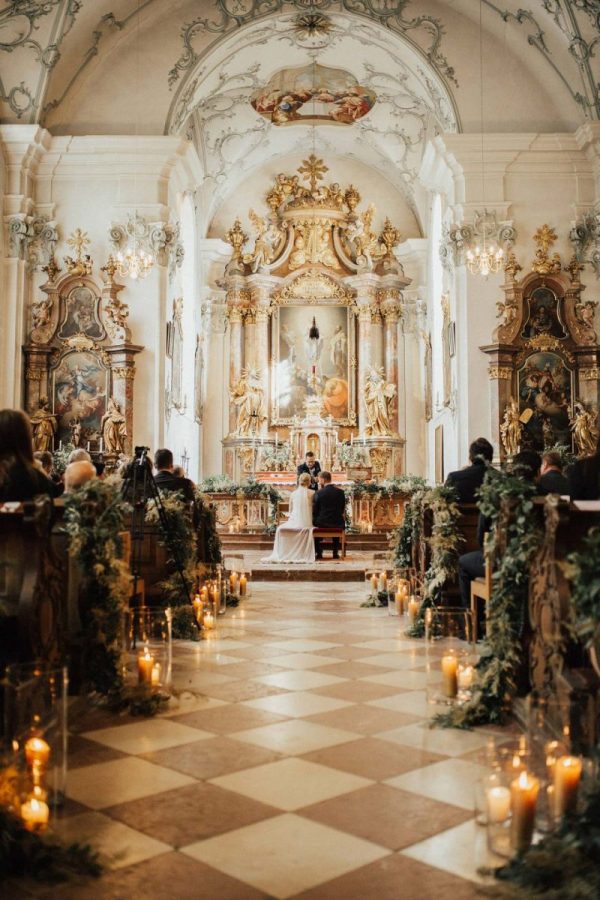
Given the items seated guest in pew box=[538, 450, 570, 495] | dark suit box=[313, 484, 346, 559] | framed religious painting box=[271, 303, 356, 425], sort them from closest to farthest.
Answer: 1. seated guest in pew box=[538, 450, 570, 495]
2. dark suit box=[313, 484, 346, 559]
3. framed religious painting box=[271, 303, 356, 425]

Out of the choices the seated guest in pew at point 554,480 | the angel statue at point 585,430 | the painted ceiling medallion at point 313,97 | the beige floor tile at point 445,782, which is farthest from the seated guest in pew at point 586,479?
the painted ceiling medallion at point 313,97

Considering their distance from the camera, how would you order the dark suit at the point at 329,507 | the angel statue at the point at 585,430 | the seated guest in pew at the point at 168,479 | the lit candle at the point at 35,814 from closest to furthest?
1. the lit candle at the point at 35,814
2. the seated guest in pew at the point at 168,479
3. the dark suit at the point at 329,507
4. the angel statue at the point at 585,430

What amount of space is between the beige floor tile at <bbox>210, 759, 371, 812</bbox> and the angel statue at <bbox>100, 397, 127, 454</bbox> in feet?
41.4

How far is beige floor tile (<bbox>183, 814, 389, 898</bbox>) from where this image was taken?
264cm

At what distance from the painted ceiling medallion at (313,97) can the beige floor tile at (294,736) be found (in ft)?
58.0

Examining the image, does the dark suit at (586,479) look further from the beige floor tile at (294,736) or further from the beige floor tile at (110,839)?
the beige floor tile at (110,839)

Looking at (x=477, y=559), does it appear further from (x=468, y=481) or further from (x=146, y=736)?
(x=146, y=736)

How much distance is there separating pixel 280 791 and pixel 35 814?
95 cm

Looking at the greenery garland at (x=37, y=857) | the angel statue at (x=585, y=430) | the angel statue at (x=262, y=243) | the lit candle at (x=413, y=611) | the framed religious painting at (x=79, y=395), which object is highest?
the angel statue at (x=262, y=243)

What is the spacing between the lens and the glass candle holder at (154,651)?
4.76 metres

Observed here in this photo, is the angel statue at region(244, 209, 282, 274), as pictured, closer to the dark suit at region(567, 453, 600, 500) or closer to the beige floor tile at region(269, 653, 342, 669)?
the dark suit at region(567, 453, 600, 500)

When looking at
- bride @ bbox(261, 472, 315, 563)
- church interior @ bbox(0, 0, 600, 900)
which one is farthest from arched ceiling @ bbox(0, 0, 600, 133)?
bride @ bbox(261, 472, 315, 563)

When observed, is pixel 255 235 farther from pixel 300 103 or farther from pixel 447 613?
pixel 447 613

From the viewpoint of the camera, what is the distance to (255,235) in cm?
2405
